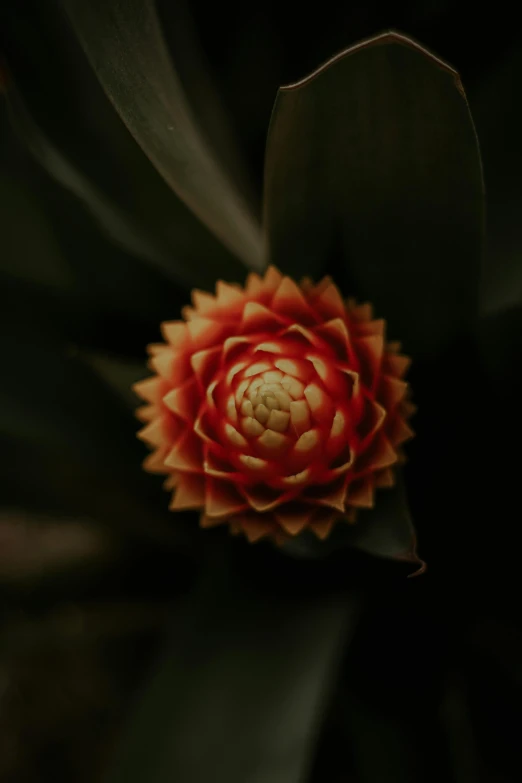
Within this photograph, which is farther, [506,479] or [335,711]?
[335,711]

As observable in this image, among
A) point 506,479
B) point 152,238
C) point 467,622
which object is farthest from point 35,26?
point 467,622

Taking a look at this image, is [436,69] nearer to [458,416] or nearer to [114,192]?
[458,416]

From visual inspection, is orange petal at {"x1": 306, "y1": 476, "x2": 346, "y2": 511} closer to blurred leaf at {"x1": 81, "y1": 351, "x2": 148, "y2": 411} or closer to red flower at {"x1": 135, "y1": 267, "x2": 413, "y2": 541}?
red flower at {"x1": 135, "y1": 267, "x2": 413, "y2": 541}

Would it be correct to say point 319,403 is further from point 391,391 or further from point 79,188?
point 79,188

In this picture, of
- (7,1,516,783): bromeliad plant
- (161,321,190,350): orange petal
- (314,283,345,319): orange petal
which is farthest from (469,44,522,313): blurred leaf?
(161,321,190,350): orange petal

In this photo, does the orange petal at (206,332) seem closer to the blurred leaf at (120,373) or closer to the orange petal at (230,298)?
the orange petal at (230,298)

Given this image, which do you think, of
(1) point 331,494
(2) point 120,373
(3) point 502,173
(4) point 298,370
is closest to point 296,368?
(4) point 298,370
